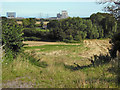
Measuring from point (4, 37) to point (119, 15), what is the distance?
6.47 metres

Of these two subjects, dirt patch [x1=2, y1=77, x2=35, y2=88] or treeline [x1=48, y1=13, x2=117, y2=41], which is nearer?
dirt patch [x1=2, y1=77, x2=35, y2=88]

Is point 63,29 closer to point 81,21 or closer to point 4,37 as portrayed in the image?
point 81,21

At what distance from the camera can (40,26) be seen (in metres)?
80.9

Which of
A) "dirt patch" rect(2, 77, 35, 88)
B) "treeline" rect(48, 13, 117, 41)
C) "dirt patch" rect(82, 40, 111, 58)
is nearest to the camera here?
"dirt patch" rect(2, 77, 35, 88)

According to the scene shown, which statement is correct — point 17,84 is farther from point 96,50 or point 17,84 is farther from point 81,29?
point 81,29

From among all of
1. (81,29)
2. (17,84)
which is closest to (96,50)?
(81,29)

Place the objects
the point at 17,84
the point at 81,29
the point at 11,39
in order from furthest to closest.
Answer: the point at 81,29, the point at 11,39, the point at 17,84

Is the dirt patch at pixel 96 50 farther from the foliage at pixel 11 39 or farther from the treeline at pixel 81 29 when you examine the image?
the foliage at pixel 11 39

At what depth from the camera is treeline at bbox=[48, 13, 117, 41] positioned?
172 ft

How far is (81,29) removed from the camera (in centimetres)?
5488

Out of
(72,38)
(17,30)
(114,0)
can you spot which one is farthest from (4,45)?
(72,38)

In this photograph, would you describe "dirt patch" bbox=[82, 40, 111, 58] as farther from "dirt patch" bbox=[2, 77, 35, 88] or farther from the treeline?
"dirt patch" bbox=[2, 77, 35, 88]

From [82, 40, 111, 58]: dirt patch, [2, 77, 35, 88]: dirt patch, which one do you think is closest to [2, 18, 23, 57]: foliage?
[2, 77, 35, 88]: dirt patch

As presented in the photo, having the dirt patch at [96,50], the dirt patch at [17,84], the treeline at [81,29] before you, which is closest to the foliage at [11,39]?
the dirt patch at [17,84]
